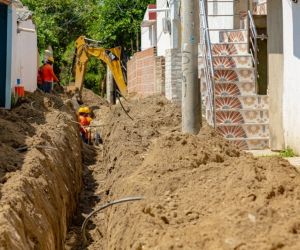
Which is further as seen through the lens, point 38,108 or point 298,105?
point 38,108

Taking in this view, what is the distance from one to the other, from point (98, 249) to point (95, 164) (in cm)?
909

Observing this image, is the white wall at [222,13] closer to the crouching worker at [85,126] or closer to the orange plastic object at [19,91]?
the crouching worker at [85,126]

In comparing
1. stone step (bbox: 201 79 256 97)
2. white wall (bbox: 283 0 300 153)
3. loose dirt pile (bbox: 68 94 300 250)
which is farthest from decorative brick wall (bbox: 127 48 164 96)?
loose dirt pile (bbox: 68 94 300 250)

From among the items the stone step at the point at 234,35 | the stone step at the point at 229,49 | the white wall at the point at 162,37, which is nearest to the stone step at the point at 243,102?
the stone step at the point at 229,49

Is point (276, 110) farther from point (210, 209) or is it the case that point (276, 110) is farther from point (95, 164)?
point (210, 209)

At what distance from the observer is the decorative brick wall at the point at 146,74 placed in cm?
1966

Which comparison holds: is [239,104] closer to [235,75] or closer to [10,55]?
[235,75]

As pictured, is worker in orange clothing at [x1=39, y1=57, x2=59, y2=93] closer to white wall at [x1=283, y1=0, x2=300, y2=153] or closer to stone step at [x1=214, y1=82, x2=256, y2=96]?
stone step at [x1=214, y1=82, x2=256, y2=96]

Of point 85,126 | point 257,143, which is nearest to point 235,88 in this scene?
point 257,143

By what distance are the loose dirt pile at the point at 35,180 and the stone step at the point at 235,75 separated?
3.53m

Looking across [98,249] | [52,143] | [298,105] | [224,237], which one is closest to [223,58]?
[298,105]

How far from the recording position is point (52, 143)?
479 inches

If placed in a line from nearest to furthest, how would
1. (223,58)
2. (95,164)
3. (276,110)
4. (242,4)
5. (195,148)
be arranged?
1. (195,148)
2. (276,110)
3. (223,58)
4. (95,164)
5. (242,4)

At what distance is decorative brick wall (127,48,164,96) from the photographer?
19656 millimetres
